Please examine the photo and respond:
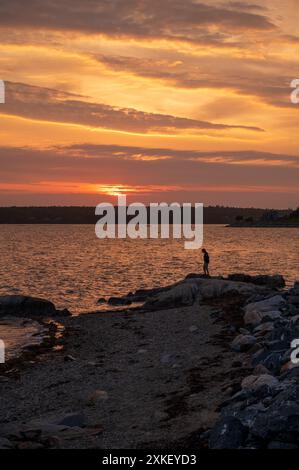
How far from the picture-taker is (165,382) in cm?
1912

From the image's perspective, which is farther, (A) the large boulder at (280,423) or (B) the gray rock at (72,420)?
(B) the gray rock at (72,420)

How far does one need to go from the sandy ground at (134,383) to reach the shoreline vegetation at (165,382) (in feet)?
0.14

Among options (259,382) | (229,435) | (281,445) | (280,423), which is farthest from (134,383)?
(281,445)

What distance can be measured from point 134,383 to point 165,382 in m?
1.15

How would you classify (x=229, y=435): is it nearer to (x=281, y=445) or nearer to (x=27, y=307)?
(x=281, y=445)

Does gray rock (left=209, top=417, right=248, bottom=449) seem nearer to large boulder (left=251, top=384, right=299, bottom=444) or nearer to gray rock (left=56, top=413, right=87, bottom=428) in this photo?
large boulder (left=251, top=384, right=299, bottom=444)

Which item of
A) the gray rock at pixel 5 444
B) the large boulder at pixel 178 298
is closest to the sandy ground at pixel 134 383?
the gray rock at pixel 5 444

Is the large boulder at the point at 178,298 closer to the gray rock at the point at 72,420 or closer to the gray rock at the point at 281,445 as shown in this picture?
the gray rock at the point at 72,420

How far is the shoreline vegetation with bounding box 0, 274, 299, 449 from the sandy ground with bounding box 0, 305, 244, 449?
1.7 inches

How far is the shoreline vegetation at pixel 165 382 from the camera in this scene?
1263cm

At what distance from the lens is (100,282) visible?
2315 inches
